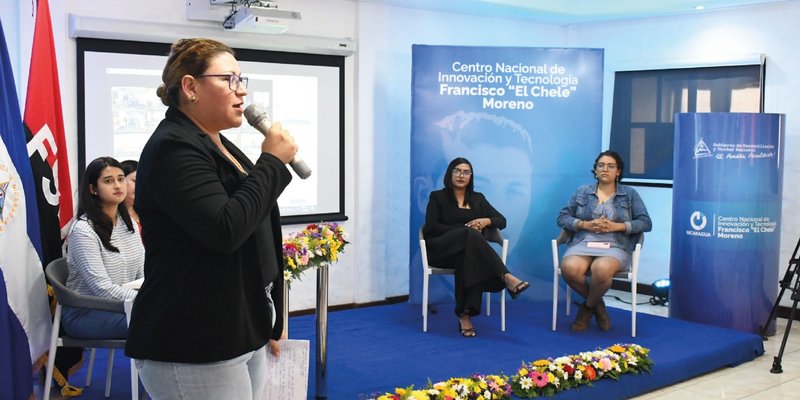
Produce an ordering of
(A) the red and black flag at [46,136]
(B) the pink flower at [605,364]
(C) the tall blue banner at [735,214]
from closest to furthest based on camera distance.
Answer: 1. (A) the red and black flag at [46,136]
2. (B) the pink flower at [605,364]
3. (C) the tall blue banner at [735,214]

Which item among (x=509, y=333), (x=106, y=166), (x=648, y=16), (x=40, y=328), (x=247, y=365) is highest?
(x=648, y=16)

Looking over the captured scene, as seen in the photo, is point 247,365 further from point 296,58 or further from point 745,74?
point 745,74

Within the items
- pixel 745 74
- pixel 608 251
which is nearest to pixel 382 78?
pixel 608 251

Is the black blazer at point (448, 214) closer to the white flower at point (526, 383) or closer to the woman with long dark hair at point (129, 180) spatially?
the white flower at point (526, 383)

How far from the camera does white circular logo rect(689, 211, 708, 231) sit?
5.76m

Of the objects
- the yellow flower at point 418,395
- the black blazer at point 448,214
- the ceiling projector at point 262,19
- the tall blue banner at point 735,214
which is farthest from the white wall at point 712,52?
the yellow flower at point 418,395

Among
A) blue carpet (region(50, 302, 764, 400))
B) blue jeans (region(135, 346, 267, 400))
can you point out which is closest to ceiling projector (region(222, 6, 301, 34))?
blue carpet (region(50, 302, 764, 400))

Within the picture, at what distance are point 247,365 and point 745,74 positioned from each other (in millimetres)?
5969

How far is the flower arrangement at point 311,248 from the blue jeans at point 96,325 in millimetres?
739

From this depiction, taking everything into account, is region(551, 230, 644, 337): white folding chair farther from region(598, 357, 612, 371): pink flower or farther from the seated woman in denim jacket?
region(598, 357, 612, 371): pink flower

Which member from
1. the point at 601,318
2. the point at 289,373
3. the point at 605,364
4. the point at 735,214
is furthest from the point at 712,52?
the point at 289,373

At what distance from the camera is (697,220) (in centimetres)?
579

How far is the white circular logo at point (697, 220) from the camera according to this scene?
5.76 meters

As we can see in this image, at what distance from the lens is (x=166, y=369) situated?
155 centimetres
